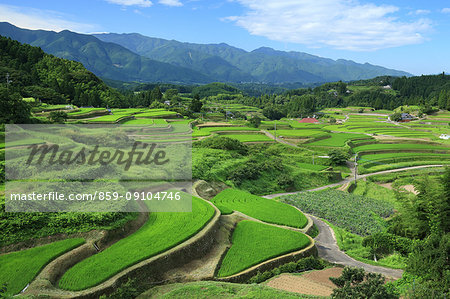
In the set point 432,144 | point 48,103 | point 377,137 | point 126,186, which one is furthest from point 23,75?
point 432,144

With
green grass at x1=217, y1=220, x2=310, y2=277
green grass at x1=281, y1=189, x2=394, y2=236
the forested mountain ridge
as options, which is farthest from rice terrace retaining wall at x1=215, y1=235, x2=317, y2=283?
the forested mountain ridge

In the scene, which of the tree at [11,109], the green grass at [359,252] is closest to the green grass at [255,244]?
the green grass at [359,252]

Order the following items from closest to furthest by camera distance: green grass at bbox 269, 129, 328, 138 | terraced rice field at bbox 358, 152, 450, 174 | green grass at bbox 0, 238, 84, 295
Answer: green grass at bbox 0, 238, 84, 295 → terraced rice field at bbox 358, 152, 450, 174 → green grass at bbox 269, 129, 328, 138

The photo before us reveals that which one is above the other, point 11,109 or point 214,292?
point 11,109

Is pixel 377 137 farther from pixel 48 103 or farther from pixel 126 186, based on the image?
pixel 48 103

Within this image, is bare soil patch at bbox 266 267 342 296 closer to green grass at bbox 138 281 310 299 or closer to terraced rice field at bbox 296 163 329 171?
green grass at bbox 138 281 310 299

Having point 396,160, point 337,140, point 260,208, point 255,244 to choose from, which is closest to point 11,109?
point 260,208

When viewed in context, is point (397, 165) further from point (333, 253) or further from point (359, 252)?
point (333, 253)
